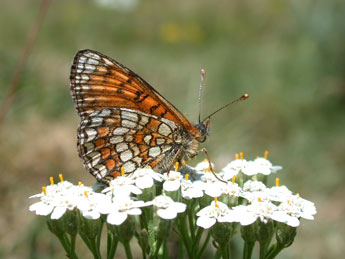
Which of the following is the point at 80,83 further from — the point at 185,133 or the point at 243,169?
the point at 243,169

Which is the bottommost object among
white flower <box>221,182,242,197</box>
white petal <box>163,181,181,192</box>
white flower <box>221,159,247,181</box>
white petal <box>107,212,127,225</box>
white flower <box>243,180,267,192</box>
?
white petal <box>107,212,127,225</box>

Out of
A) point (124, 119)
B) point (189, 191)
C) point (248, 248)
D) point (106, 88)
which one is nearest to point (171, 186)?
point (189, 191)

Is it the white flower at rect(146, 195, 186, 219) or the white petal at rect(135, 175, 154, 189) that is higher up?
the white petal at rect(135, 175, 154, 189)

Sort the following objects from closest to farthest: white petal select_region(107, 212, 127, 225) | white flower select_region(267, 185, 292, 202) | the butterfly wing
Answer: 1. white petal select_region(107, 212, 127, 225)
2. white flower select_region(267, 185, 292, 202)
3. the butterfly wing

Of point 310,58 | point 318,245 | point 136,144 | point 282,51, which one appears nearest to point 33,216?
point 136,144

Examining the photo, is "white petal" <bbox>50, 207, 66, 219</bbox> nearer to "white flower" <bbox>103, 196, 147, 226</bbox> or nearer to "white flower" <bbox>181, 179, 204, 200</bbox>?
"white flower" <bbox>103, 196, 147, 226</bbox>

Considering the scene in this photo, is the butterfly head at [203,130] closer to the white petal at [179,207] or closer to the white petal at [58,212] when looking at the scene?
the white petal at [179,207]

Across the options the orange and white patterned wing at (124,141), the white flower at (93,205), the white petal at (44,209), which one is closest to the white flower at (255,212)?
the white flower at (93,205)

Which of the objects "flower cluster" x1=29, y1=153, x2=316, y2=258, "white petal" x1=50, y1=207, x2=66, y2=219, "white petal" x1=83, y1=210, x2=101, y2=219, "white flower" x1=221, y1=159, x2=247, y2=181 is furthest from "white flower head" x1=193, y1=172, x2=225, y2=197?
"white petal" x1=50, y1=207, x2=66, y2=219
